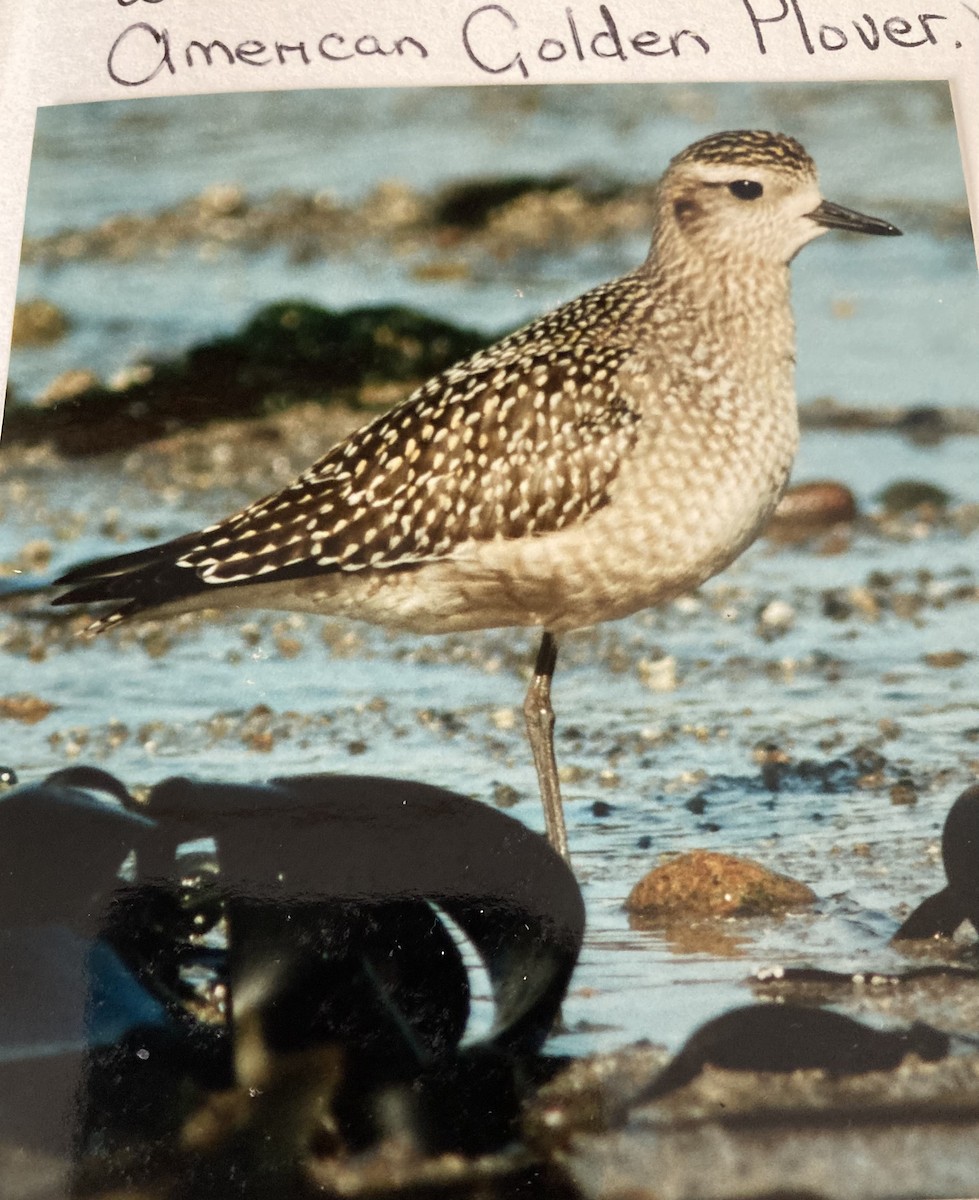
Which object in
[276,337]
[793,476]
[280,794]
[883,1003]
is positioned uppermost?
[276,337]

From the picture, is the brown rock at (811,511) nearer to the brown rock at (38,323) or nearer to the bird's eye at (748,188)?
the bird's eye at (748,188)

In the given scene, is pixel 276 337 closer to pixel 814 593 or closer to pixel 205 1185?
pixel 814 593

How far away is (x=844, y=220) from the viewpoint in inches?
72.9

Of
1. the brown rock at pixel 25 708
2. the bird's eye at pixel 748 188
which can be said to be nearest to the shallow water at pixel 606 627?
the brown rock at pixel 25 708

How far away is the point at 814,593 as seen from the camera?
1.83 meters

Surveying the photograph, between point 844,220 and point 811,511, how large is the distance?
41 centimetres

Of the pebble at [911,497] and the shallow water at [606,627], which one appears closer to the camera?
the shallow water at [606,627]

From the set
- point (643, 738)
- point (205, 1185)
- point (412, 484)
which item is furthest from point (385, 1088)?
point (412, 484)

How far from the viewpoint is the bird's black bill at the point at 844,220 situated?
185 cm

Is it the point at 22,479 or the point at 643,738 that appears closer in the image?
the point at 643,738

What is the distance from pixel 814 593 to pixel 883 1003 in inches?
23.0

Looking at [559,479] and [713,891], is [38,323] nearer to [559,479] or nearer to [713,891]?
[559,479]

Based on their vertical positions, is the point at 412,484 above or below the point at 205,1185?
above

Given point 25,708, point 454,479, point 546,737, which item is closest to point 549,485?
point 454,479
